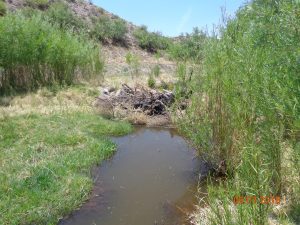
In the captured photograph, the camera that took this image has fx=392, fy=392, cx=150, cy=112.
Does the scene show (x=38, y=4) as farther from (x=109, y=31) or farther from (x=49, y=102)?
(x=49, y=102)

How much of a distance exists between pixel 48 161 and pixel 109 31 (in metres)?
24.9

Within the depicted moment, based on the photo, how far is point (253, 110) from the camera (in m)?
5.33

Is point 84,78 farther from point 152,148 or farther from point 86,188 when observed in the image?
point 86,188

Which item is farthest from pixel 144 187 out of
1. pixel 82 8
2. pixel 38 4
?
pixel 82 8

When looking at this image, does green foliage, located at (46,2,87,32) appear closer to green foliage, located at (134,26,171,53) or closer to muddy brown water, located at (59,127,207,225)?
green foliage, located at (134,26,171,53)

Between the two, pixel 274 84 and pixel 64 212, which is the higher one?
pixel 274 84

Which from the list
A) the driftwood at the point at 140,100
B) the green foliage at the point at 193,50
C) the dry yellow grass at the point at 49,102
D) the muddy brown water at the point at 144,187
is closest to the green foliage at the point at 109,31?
the green foliage at the point at 193,50

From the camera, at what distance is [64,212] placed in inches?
223

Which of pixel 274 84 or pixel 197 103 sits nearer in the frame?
pixel 274 84

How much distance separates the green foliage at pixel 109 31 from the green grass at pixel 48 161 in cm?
2018

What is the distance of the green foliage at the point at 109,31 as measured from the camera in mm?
30131

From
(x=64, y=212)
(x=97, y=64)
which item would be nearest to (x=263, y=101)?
(x=64, y=212)

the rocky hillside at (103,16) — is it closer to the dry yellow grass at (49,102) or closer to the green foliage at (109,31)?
the green foliage at (109,31)

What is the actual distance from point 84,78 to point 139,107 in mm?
4182
